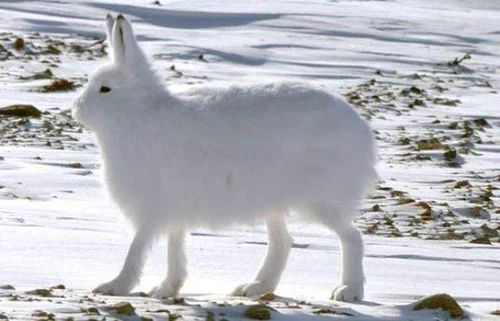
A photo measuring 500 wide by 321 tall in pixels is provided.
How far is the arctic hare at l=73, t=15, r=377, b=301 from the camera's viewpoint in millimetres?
4445

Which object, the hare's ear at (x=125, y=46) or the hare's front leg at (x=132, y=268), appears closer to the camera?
the hare's front leg at (x=132, y=268)

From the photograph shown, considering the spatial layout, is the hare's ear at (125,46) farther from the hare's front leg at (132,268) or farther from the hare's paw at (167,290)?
the hare's paw at (167,290)

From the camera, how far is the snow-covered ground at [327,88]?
15.4ft

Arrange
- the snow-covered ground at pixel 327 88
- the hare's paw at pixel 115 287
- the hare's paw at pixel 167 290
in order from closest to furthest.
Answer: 1. the hare's paw at pixel 115 287
2. the hare's paw at pixel 167 290
3. the snow-covered ground at pixel 327 88

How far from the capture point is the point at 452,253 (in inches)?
212

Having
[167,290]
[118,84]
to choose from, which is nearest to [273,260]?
[167,290]

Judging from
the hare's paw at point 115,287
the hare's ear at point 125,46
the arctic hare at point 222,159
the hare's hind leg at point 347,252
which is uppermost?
the hare's ear at point 125,46

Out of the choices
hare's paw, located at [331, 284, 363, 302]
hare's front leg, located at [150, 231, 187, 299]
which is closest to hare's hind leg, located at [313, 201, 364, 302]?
hare's paw, located at [331, 284, 363, 302]

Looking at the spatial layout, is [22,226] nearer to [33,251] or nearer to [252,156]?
[33,251]

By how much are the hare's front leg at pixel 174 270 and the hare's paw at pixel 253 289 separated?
18 cm

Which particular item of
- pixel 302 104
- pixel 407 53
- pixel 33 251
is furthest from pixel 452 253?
pixel 407 53

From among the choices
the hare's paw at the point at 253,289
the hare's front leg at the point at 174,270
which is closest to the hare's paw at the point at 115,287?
the hare's front leg at the point at 174,270

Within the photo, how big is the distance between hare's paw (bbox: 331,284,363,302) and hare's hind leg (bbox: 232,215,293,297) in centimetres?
28

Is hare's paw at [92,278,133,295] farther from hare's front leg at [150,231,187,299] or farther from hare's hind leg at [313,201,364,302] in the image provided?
hare's hind leg at [313,201,364,302]
